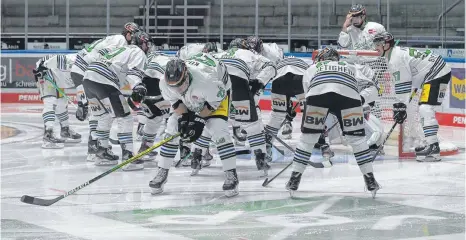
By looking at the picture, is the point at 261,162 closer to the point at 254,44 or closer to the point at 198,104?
the point at 254,44

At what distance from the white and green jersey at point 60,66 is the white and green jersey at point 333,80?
161 inches

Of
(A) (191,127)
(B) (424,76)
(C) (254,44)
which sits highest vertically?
(C) (254,44)

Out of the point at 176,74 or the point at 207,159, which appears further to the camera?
the point at 207,159

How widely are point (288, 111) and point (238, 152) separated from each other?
2.17ft

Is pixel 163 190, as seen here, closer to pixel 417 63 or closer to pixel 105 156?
pixel 105 156

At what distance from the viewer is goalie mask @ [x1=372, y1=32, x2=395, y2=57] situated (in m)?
8.47

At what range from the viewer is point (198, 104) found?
21.2ft

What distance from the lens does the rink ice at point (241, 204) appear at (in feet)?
17.9

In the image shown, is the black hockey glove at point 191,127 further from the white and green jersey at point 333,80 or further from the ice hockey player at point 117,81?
the ice hockey player at point 117,81

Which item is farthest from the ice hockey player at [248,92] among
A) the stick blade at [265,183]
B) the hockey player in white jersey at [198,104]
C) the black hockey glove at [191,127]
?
the black hockey glove at [191,127]

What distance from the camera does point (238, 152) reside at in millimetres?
9102

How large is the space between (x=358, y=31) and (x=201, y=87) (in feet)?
12.8

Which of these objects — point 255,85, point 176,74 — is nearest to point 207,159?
point 255,85

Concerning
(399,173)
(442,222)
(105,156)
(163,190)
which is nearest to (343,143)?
(399,173)
